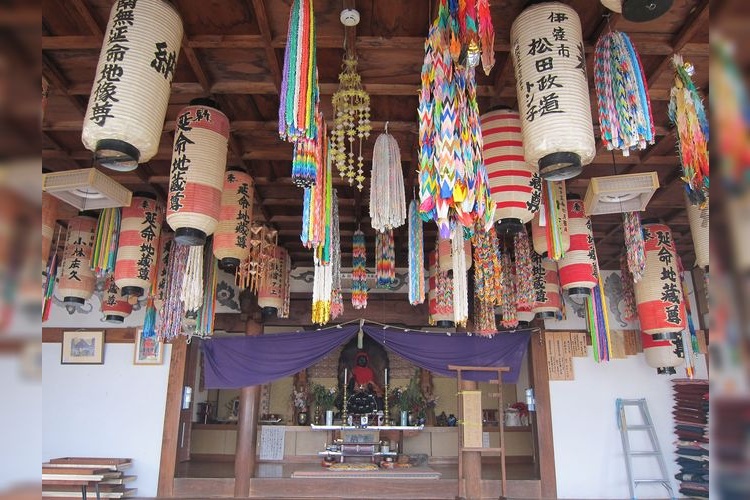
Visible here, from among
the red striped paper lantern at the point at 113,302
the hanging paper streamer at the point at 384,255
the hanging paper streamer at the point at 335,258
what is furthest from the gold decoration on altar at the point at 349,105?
the red striped paper lantern at the point at 113,302

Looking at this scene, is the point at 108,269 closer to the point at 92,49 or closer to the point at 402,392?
the point at 92,49

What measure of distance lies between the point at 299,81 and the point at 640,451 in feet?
21.5

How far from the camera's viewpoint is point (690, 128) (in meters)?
3.06

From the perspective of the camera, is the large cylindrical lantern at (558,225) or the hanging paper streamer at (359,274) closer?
the large cylindrical lantern at (558,225)

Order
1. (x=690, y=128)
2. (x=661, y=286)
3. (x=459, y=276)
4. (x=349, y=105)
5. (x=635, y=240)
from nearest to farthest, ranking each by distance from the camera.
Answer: (x=690, y=128) → (x=459, y=276) → (x=349, y=105) → (x=635, y=240) → (x=661, y=286)

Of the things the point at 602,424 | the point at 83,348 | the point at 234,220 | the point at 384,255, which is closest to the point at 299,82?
the point at 234,220

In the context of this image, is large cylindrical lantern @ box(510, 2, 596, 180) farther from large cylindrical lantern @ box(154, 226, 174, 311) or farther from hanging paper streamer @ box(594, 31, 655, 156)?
large cylindrical lantern @ box(154, 226, 174, 311)

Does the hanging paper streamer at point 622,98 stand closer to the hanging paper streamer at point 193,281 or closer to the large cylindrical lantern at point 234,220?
the large cylindrical lantern at point 234,220

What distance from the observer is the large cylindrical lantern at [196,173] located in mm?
3359

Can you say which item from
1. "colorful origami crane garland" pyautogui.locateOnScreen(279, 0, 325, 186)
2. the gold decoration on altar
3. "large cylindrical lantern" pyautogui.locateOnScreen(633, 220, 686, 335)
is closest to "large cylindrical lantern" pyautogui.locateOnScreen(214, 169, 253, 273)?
the gold decoration on altar

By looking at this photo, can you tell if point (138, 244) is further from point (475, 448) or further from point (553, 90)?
point (475, 448)

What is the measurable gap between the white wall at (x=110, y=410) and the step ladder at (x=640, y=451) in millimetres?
5911

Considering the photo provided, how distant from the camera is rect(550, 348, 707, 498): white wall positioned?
6.54 m

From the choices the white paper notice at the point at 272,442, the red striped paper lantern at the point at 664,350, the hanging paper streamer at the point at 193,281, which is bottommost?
the white paper notice at the point at 272,442
